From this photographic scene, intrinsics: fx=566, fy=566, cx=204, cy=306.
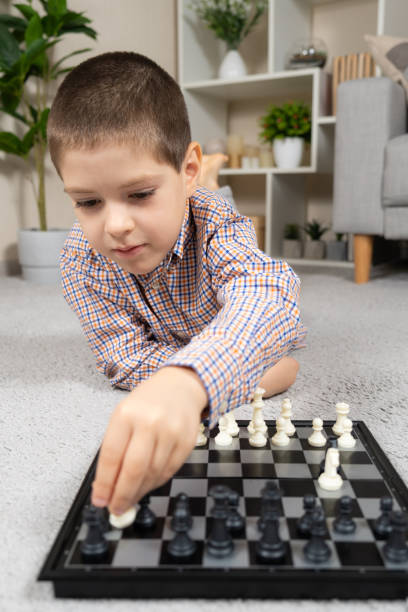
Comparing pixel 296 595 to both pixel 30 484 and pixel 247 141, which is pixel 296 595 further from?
pixel 247 141

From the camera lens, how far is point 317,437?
74 cm

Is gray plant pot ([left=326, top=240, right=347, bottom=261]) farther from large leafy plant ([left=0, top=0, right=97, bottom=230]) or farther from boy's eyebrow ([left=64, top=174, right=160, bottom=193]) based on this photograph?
boy's eyebrow ([left=64, top=174, right=160, bottom=193])

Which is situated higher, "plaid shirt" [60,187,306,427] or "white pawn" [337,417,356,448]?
"plaid shirt" [60,187,306,427]

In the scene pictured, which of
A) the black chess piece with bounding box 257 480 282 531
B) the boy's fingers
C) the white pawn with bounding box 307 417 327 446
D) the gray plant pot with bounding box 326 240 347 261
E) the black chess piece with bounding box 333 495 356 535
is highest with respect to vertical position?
the boy's fingers

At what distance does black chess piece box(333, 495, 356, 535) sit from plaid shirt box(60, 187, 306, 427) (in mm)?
139

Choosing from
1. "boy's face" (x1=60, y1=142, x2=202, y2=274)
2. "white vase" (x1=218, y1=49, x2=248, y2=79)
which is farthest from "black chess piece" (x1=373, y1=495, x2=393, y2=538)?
"white vase" (x1=218, y1=49, x2=248, y2=79)

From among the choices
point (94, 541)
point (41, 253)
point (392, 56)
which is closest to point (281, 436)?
point (94, 541)

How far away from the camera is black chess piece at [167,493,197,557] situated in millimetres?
490

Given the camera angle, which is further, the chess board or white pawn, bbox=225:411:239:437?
white pawn, bbox=225:411:239:437

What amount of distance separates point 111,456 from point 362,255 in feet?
6.18

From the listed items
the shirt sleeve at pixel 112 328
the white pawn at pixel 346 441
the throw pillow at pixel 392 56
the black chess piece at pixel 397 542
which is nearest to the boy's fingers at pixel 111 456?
the black chess piece at pixel 397 542

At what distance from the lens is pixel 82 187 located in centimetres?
67

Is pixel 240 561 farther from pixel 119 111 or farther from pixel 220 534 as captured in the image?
pixel 119 111

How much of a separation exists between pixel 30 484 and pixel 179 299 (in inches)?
15.8
